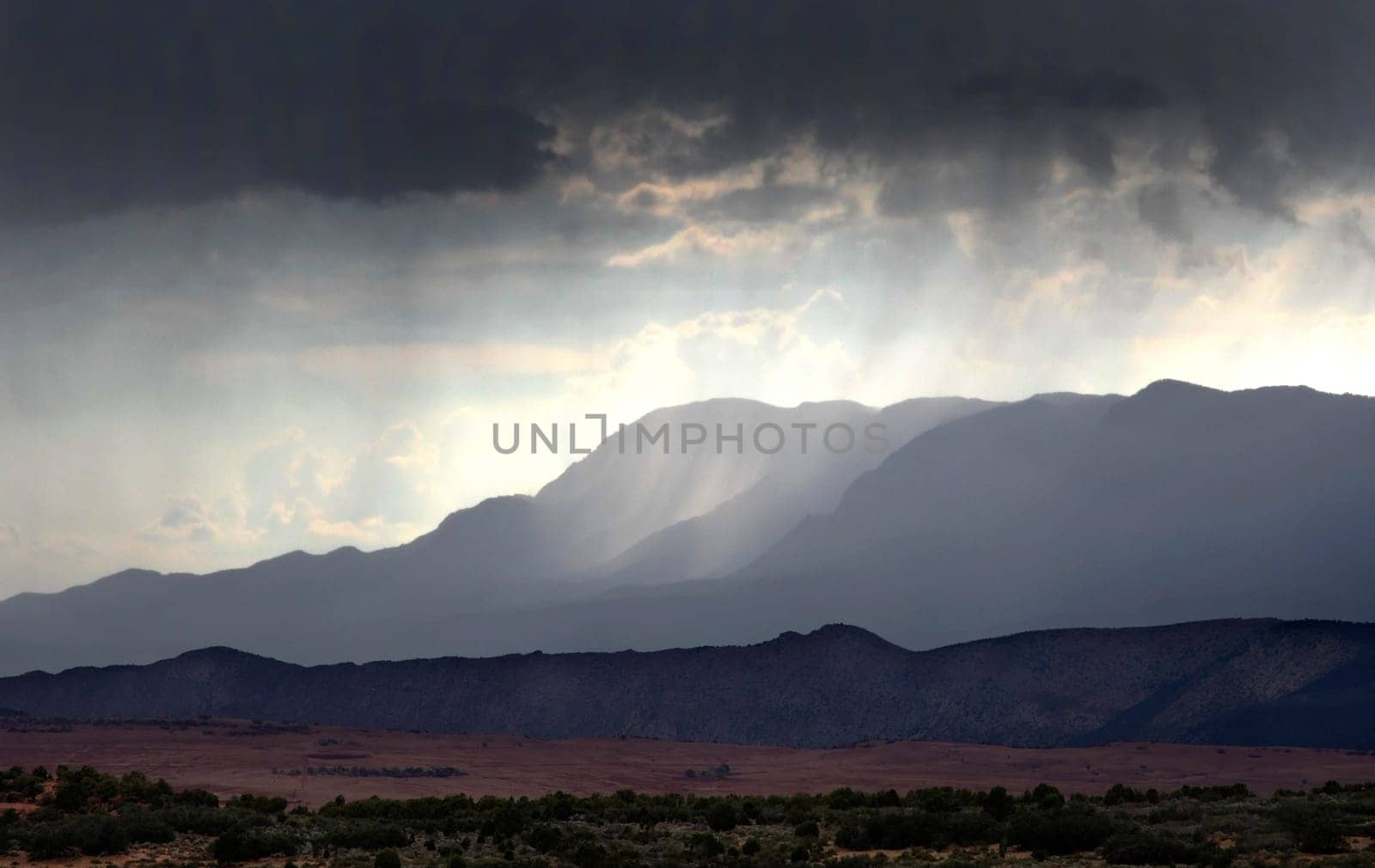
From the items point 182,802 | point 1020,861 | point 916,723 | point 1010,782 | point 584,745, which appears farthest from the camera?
point 916,723

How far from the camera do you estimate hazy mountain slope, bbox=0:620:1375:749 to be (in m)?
144

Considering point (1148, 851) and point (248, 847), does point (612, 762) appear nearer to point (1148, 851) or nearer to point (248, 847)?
point (248, 847)

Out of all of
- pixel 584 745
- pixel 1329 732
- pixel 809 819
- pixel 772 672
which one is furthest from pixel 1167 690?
pixel 809 819

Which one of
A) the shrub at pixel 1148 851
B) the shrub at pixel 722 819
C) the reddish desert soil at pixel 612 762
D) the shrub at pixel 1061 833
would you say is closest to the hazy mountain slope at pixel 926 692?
the reddish desert soil at pixel 612 762

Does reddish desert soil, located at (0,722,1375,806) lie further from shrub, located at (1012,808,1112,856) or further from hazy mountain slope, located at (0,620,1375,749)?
shrub, located at (1012,808,1112,856)

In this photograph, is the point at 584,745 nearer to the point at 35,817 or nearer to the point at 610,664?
the point at 610,664

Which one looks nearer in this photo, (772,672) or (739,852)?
(739,852)

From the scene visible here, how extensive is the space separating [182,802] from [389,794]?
138 ft

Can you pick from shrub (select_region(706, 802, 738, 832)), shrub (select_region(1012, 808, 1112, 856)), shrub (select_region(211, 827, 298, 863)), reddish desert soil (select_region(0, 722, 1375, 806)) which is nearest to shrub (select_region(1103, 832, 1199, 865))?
shrub (select_region(1012, 808, 1112, 856))

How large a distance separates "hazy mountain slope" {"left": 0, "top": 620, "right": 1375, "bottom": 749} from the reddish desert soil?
53.7 feet

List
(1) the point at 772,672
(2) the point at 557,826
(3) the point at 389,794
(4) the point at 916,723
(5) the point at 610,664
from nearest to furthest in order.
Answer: (2) the point at 557,826 < (3) the point at 389,794 < (4) the point at 916,723 < (1) the point at 772,672 < (5) the point at 610,664

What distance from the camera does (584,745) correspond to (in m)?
149

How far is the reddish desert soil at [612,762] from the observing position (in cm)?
10706


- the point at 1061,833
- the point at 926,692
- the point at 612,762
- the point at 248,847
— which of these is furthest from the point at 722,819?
the point at 926,692
